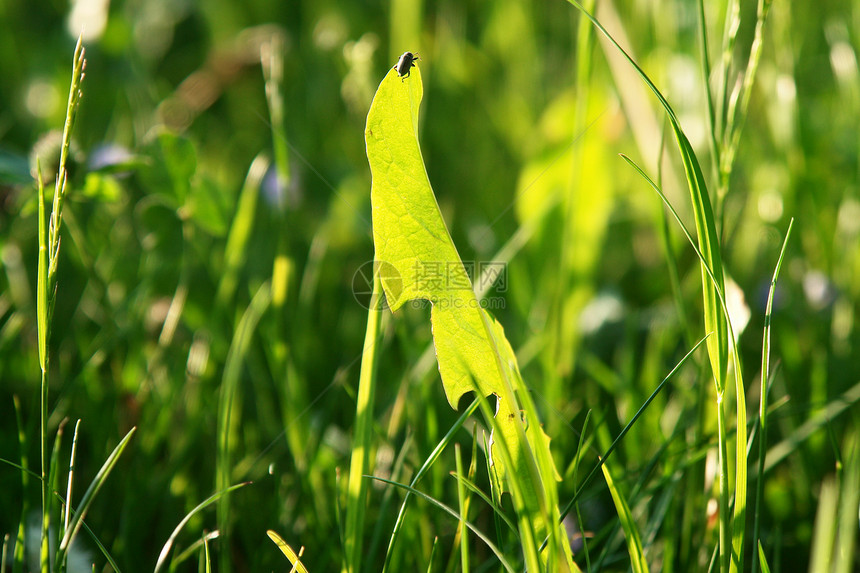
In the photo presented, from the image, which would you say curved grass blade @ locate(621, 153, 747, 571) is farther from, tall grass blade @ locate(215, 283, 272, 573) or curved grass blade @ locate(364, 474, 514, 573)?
tall grass blade @ locate(215, 283, 272, 573)

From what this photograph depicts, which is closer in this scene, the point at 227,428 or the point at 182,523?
the point at 182,523

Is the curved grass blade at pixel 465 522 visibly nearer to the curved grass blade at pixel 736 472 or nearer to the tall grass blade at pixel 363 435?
the tall grass blade at pixel 363 435

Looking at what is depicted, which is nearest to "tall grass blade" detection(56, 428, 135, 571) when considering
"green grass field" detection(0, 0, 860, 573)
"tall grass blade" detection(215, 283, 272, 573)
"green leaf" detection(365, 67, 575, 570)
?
"green grass field" detection(0, 0, 860, 573)

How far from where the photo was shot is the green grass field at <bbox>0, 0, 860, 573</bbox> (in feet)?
1.62

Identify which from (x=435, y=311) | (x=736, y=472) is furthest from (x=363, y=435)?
(x=736, y=472)

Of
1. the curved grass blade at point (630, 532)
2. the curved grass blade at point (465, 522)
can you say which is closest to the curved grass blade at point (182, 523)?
the curved grass blade at point (465, 522)

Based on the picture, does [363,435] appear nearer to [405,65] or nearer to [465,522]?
[465,522]

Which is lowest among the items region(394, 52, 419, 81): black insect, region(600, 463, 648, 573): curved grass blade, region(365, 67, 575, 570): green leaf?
region(600, 463, 648, 573): curved grass blade

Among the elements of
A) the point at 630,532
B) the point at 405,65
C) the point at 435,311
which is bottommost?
the point at 630,532

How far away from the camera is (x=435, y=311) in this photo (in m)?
0.50

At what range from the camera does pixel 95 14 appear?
52.9 inches

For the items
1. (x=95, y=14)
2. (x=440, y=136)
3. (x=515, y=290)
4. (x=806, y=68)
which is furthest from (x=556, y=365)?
(x=806, y=68)

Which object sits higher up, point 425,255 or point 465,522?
point 425,255

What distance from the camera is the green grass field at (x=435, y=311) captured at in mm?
495
